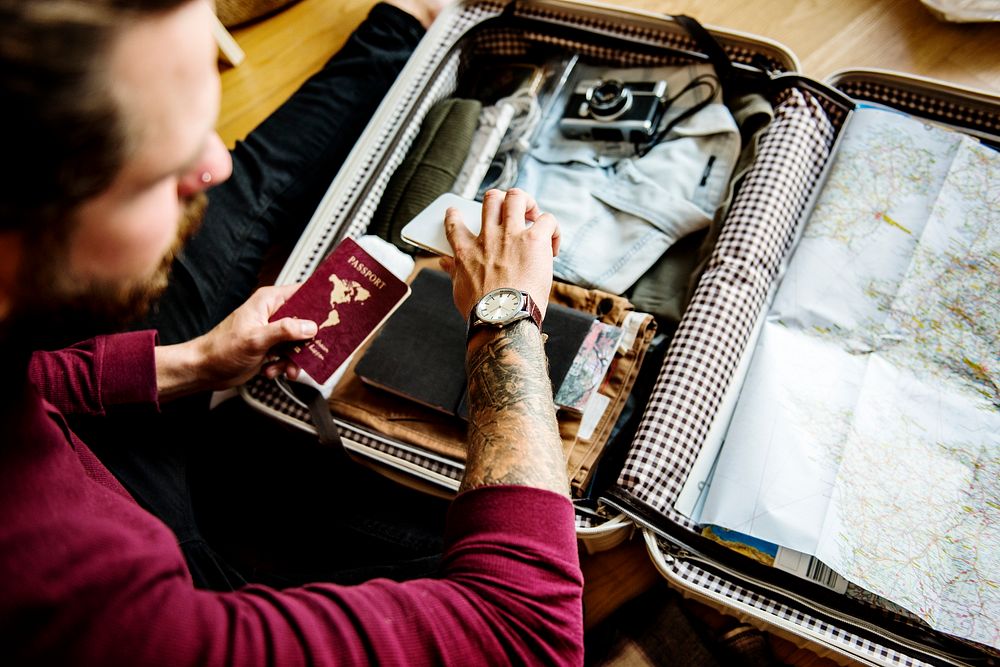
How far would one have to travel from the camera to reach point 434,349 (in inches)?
39.6

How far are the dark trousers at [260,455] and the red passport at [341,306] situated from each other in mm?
173

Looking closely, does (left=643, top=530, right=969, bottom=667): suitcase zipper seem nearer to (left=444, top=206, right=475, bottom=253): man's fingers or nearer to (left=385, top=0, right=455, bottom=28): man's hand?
(left=444, top=206, right=475, bottom=253): man's fingers

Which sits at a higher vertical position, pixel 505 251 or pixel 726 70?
pixel 726 70

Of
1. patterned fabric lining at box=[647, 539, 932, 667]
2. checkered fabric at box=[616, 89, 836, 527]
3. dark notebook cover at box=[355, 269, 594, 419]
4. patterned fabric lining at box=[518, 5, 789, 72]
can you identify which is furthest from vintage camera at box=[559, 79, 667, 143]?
patterned fabric lining at box=[647, 539, 932, 667]

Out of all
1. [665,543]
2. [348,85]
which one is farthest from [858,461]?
[348,85]

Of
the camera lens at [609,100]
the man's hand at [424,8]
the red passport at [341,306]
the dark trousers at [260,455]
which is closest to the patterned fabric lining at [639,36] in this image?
the camera lens at [609,100]

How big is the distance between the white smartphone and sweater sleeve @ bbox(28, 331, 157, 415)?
388 mm

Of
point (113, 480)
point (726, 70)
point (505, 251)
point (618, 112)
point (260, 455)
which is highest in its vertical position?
point (726, 70)

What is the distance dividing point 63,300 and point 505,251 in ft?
1.49

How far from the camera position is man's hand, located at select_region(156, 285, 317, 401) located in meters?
0.93

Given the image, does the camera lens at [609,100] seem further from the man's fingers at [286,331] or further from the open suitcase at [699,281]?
the man's fingers at [286,331]

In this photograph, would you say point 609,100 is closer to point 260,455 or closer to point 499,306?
point 499,306

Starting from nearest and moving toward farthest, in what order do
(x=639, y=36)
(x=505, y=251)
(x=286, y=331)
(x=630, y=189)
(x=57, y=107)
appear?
(x=57, y=107), (x=505, y=251), (x=286, y=331), (x=630, y=189), (x=639, y=36)

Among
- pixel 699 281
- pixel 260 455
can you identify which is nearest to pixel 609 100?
pixel 699 281
